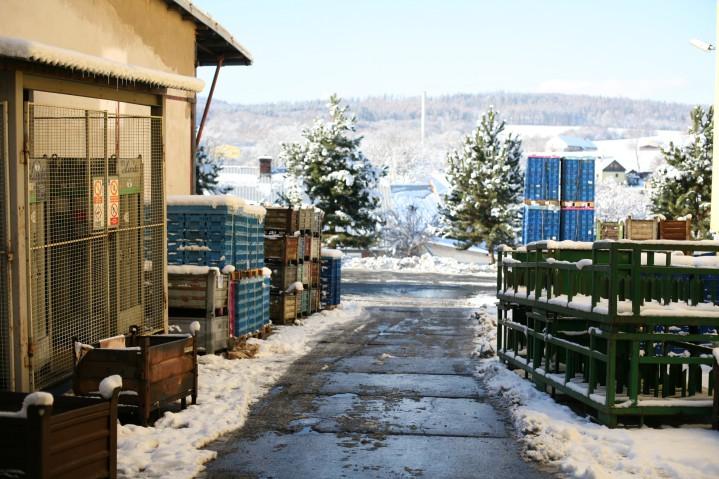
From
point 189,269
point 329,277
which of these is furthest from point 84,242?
point 329,277

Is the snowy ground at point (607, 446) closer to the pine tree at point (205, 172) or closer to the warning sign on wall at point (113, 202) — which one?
the warning sign on wall at point (113, 202)

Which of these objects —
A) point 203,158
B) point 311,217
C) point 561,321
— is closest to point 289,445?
point 561,321

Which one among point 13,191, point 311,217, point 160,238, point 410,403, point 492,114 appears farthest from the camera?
point 492,114

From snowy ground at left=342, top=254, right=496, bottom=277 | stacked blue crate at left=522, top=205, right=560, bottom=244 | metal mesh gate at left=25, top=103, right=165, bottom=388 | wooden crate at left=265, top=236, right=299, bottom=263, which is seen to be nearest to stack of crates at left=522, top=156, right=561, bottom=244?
stacked blue crate at left=522, top=205, right=560, bottom=244

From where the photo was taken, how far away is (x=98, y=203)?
419 inches

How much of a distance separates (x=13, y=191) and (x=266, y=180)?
7484cm

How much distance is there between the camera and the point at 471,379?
41.7ft

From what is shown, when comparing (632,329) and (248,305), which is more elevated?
(632,329)

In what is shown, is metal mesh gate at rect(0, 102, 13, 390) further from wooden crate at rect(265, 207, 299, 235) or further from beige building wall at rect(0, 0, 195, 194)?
wooden crate at rect(265, 207, 299, 235)

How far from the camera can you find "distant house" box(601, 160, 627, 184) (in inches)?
4735

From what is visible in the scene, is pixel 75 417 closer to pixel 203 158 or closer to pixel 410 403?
pixel 410 403

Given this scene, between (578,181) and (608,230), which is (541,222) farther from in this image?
(608,230)

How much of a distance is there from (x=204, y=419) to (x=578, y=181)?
925 inches

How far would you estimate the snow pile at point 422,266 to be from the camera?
41625mm
